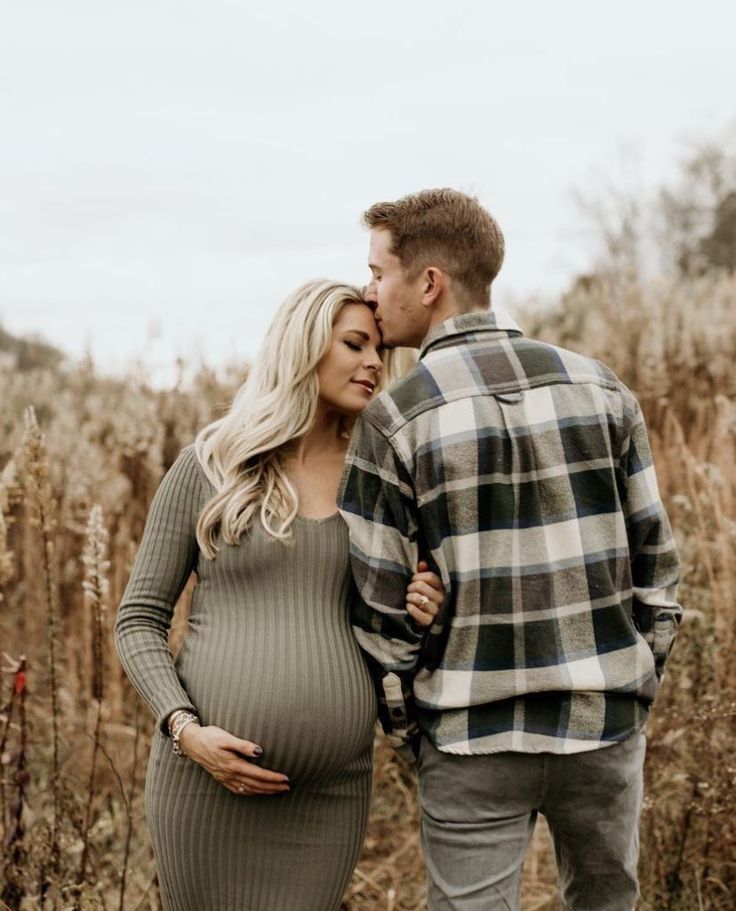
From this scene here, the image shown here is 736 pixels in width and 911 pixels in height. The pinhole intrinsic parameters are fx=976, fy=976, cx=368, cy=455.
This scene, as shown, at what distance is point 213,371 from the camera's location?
4914 millimetres

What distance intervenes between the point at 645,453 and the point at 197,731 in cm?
109

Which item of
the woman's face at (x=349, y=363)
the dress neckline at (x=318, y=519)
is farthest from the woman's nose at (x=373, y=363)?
the dress neckline at (x=318, y=519)

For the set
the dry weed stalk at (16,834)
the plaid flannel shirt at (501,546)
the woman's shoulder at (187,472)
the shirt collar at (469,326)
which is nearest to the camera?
the plaid flannel shirt at (501,546)

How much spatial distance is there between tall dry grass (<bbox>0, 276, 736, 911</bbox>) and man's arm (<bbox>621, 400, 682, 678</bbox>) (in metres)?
0.65

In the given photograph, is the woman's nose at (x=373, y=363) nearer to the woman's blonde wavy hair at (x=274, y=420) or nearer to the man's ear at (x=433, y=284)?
the woman's blonde wavy hair at (x=274, y=420)

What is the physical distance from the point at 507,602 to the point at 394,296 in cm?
72

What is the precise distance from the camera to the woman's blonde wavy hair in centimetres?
209

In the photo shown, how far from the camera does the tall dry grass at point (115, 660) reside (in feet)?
8.38

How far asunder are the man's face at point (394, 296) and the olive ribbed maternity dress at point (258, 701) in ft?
1.48

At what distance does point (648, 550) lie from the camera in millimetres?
2102

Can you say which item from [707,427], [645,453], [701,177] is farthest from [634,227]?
[645,453]

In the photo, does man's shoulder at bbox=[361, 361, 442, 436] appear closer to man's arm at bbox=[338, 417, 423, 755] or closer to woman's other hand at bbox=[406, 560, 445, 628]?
man's arm at bbox=[338, 417, 423, 755]

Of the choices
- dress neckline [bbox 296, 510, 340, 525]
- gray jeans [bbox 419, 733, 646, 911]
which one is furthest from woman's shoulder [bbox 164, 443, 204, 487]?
gray jeans [bbox 419, 733, 646, 911]

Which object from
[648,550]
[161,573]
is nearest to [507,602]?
[648,550]
